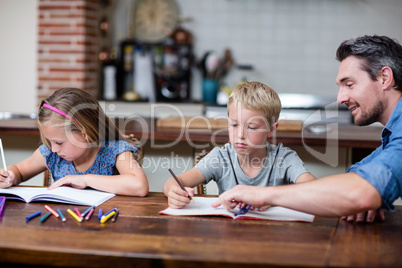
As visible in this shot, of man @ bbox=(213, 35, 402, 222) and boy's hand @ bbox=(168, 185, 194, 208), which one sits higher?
man @ bbox=(213, 35, 402, 222)

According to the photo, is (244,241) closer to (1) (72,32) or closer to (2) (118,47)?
(1) (72,32)

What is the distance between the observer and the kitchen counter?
2.34 metres

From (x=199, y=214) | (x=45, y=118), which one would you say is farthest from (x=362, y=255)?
(x=45, y=118)

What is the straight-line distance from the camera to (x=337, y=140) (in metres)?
2.34

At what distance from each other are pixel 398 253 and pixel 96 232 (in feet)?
2.37

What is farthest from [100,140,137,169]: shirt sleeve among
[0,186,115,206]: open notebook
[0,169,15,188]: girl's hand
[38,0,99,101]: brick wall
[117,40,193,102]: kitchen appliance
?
[117,40,193,102]: kitchen appliance

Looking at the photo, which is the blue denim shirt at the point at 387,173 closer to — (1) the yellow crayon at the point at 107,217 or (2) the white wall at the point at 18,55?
(1) the yellow crayon at the point at 107,217

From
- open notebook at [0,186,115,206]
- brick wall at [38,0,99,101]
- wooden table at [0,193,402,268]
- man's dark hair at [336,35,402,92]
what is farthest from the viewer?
brick wall at [38,0,99,101]

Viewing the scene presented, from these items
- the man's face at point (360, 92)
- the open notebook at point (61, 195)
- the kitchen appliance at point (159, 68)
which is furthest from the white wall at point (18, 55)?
the man's face at point (360, 92)

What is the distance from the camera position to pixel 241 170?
1.75 meters

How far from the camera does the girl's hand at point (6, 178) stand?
63.4 inches

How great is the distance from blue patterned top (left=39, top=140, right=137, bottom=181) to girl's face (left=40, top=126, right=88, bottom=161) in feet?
0.41

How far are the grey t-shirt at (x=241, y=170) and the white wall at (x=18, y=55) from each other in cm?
310

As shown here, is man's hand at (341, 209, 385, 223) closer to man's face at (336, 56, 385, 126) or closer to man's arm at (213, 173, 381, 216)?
man's arm at (213, 173, 381, 216)
